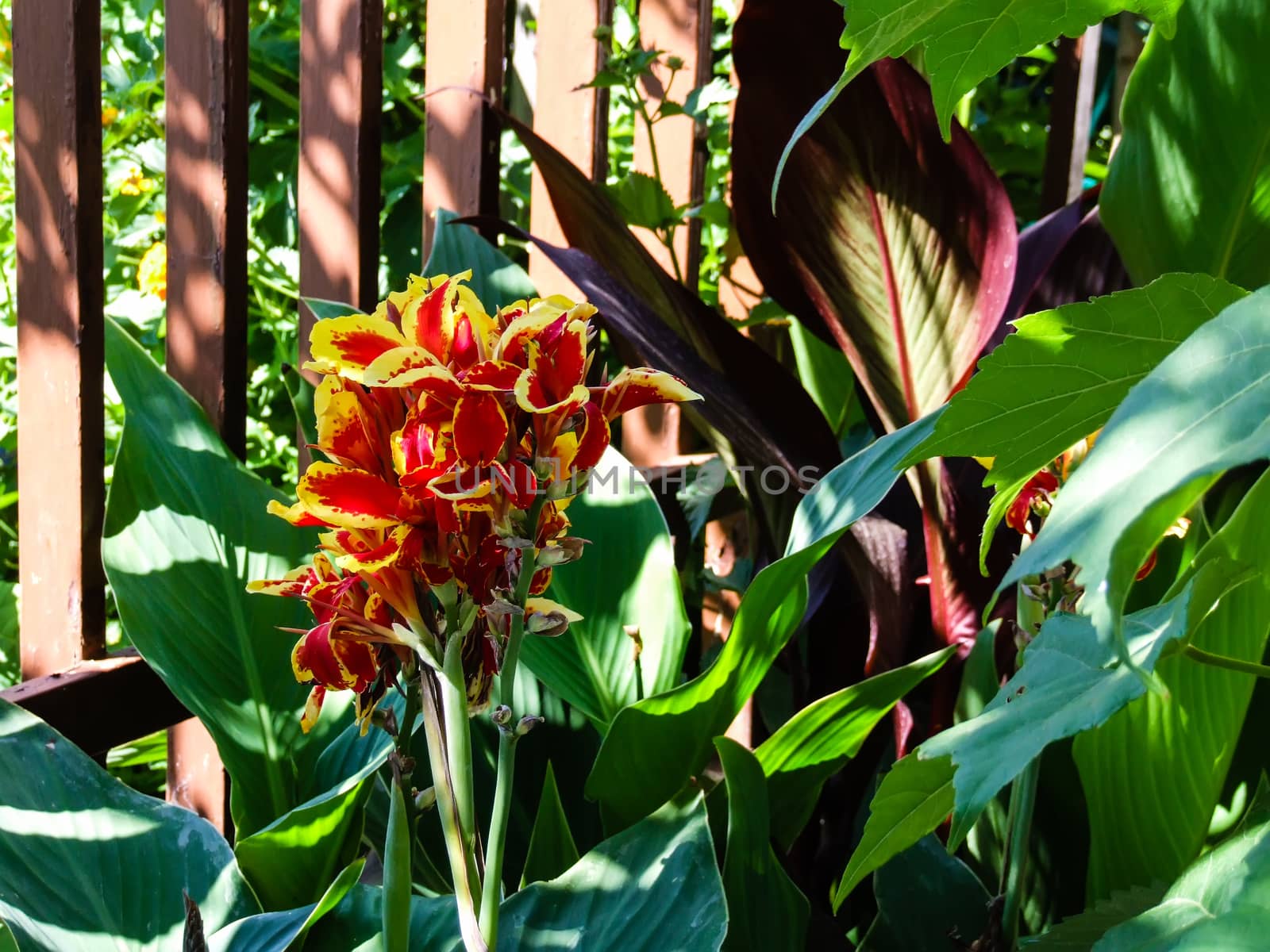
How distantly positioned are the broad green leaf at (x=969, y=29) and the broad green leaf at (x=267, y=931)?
1.97 ft

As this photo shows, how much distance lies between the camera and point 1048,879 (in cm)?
95

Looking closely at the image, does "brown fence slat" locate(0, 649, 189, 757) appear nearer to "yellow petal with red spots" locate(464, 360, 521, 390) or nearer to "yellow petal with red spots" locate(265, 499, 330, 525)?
"yellow petal with red spots" locate(265, 499, 330, 525)

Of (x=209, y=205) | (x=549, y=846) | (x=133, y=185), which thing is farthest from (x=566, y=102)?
(x=549, y=846)

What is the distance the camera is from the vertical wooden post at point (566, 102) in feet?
4.42

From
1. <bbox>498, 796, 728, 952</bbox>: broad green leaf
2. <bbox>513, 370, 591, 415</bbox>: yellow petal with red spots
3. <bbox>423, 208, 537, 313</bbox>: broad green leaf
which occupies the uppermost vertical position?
<bbox>423, 208, 537, 313</bbox>: broad green leaf

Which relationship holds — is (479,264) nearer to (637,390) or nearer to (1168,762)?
(637,390)

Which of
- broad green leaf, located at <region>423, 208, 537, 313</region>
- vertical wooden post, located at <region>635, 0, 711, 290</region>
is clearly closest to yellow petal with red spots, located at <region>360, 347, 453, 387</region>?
broad green leaf, located at <region>423, 208, 537, 313</region>

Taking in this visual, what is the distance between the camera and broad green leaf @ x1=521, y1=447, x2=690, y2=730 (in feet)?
3.19

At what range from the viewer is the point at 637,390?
21.7 inches

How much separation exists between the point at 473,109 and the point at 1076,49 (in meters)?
1.24

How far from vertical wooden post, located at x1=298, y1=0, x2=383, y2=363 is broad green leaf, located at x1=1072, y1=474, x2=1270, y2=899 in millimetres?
828

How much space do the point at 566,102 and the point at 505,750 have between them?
3.41 feet

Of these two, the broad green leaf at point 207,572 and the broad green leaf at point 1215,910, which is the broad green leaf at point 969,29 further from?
the broad green leaf at point 207,572

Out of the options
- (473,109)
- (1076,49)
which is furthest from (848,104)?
(1076,49)
